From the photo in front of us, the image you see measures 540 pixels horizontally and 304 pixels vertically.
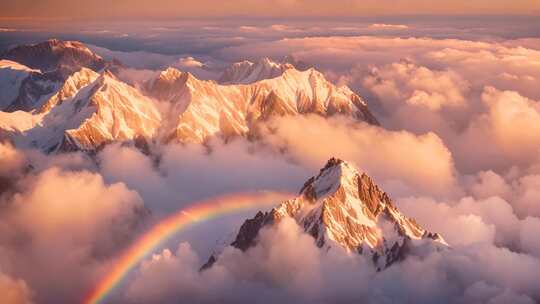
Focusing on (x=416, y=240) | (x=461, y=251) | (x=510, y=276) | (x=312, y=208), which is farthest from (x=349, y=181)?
(x=510, y=276)

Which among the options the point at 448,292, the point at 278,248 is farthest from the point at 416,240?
the point at 278,248

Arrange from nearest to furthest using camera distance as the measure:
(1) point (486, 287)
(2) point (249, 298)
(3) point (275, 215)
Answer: (1) point (486, 287) < (2) point (249, 298) < (3) point (275, 215)

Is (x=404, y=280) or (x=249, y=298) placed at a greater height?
(x=404, y=280)

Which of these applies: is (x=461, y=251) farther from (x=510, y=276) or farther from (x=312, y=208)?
(x=312, y=208)

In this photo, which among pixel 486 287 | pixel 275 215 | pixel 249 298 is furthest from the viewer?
pixel 275 215

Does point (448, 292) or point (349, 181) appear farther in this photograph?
point (349, 181)

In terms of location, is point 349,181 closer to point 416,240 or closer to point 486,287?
point 416,240
